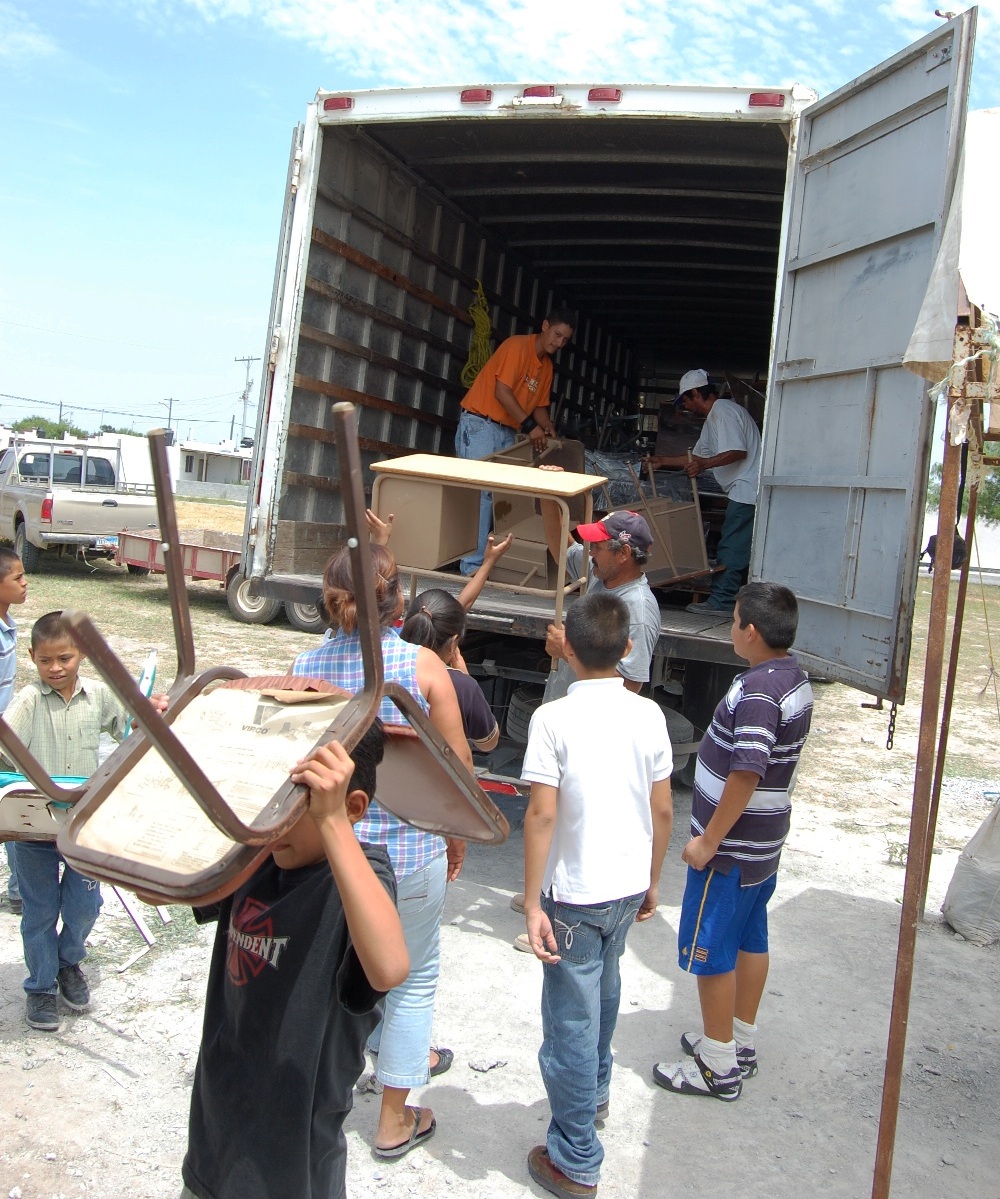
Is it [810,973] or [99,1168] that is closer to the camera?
[99,1168]

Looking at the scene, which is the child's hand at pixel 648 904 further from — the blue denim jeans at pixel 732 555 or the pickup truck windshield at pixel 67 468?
the pickup truck windshield at pixel 67 468

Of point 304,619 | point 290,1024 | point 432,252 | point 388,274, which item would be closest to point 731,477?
point 388,274

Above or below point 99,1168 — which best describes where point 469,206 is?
above

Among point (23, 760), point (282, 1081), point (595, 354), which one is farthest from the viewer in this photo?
point (595, 354)

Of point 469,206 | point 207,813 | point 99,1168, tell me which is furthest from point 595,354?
point 207,813

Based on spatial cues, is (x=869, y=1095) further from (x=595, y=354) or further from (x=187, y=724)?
(x=595, y=354)

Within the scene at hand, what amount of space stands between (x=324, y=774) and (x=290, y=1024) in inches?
22.0

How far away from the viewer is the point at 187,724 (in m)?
1.40

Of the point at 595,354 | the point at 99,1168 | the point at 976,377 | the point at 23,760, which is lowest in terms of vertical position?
the point at 99,1168

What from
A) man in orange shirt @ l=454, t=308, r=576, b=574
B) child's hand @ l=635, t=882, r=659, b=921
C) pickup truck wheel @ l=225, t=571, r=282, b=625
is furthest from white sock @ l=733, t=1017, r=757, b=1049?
pickup truck wheel @ l=225, t=571, r=282, b=625

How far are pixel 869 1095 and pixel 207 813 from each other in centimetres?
290

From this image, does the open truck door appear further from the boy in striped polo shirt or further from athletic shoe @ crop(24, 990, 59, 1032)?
athletic shoe @ crop(24, 990, 59, 1032)

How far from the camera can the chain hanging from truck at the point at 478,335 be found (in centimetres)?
799

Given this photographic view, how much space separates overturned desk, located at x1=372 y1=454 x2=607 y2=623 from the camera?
443cm
